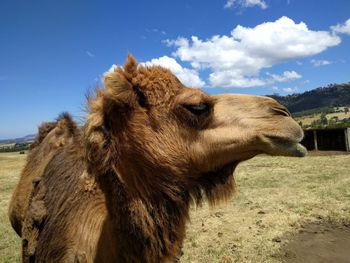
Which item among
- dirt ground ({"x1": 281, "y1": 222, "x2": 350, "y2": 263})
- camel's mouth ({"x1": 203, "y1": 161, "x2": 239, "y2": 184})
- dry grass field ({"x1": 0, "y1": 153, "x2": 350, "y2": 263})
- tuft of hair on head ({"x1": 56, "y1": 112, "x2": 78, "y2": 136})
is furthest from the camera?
dry grass field ({"x1": 0, "y1": 153, "x2": 350, "y2": 263})

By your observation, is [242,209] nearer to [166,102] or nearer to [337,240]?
[337,240]

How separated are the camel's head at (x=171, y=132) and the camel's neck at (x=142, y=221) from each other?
80 mm

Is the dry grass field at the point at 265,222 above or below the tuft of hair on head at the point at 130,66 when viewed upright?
below

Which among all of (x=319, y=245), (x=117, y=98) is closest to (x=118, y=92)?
(x=117, y=98)

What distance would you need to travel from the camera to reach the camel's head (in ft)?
8.19

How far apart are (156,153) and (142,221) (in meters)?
0.44

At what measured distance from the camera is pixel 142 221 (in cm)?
243

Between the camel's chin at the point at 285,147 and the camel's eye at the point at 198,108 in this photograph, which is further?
the camel's eye at the point at 198,108

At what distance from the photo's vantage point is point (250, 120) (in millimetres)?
2477

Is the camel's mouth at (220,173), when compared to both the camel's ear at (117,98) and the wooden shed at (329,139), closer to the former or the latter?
the camel's ear at (117,98)

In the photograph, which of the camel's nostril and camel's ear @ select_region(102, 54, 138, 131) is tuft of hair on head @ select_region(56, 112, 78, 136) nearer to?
camel's ear @ select_region(102, 54, 138, 131)

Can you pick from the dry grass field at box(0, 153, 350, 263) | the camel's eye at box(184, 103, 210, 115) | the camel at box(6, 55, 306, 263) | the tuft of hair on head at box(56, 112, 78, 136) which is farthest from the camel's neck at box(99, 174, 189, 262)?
the dry grass field at box(0, 153, 350, 263)

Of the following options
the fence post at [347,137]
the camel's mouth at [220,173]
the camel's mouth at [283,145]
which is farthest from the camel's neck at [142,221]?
the fence post at [347,137]

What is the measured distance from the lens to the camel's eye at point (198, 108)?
259cm
